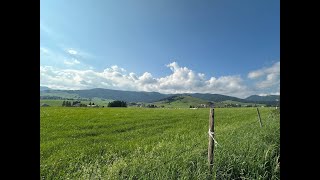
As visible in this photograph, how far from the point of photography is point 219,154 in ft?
15.2

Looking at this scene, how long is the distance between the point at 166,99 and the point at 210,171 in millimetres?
40647
